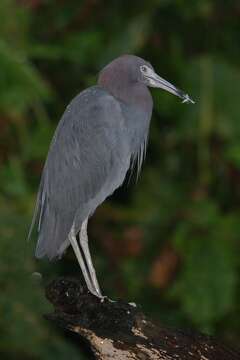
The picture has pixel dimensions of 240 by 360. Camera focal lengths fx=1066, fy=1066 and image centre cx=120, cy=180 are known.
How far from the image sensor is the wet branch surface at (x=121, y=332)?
3.13 metres

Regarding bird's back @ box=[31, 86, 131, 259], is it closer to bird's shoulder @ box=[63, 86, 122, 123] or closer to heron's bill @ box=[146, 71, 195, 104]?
bird's shoulder @ box=[63, 86, 122, 123]

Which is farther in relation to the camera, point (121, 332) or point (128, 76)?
point (128, 76)

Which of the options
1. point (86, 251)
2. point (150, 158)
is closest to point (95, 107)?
point (86, 251)

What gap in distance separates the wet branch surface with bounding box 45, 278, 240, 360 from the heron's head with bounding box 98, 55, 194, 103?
0.69 meters

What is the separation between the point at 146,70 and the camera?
3.55 metres

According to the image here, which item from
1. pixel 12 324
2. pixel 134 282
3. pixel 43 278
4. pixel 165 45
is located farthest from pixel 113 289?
pixel 165 45

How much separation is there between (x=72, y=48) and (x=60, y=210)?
2401mm

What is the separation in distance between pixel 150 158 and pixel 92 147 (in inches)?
96.9

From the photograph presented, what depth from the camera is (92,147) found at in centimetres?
356

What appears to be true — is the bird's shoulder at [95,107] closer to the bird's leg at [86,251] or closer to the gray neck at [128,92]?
the gray neck at [128,92]

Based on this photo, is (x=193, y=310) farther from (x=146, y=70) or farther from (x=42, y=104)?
(x=146, y=70)

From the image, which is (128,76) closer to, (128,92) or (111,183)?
(128,92)

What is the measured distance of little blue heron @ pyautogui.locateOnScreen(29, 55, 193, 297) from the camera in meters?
3.50

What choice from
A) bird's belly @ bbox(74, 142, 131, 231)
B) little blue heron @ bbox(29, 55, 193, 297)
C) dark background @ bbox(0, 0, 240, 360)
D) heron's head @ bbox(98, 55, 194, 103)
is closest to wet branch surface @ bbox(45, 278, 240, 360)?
little blue heron @ bbox(29, 55, 193, 297)
